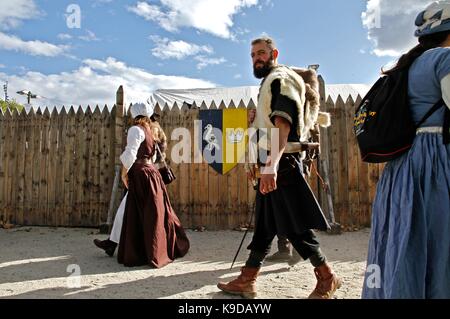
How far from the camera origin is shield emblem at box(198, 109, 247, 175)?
6199 mm

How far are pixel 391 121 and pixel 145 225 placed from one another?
2945 mm

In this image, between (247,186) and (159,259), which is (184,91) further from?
(159,259)

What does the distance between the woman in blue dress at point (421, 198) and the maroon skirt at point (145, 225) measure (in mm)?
2585

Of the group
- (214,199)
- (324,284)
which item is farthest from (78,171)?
(324,284)

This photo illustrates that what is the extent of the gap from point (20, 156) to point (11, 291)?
13.4ft

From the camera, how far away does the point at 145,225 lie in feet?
13.2

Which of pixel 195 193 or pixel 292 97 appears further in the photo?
pixel 195 193

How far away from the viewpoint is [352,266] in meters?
3.94

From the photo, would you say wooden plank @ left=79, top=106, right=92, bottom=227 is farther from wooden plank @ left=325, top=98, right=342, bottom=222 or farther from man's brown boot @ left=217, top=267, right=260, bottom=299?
man's brown boot @ left=217, top=267, right=260, bottom=299

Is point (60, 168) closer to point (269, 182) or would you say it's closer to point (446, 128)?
point (269, 182)

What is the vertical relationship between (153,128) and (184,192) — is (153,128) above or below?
above

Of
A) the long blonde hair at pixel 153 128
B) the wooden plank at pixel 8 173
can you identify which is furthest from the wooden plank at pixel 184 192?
the wooden plank at pixel 8 173

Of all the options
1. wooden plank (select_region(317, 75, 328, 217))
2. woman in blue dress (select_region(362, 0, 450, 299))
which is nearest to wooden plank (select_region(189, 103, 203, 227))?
wooden plank (select_region(317, 75, 328, 217))
